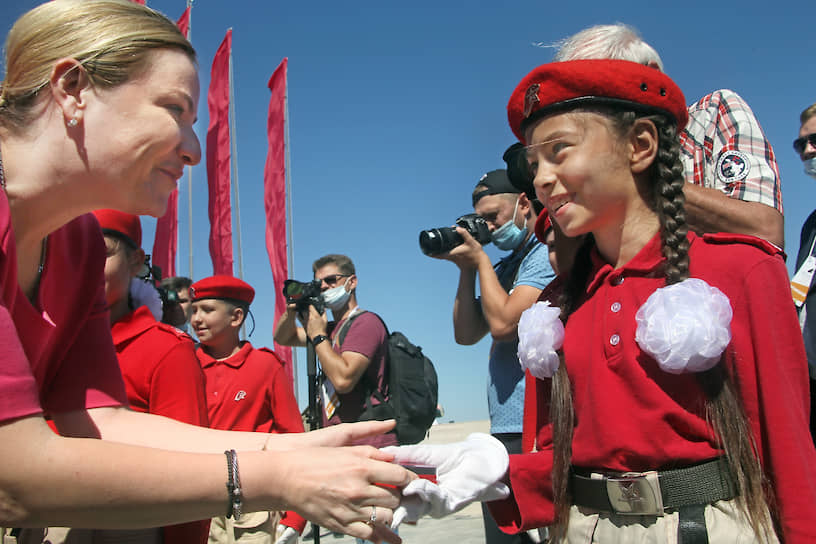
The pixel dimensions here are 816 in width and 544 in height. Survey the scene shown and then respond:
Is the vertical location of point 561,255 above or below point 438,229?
below

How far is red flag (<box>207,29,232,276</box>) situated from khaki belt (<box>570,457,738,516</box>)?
9143 mm

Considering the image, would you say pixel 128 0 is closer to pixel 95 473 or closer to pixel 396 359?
pixel 95 473

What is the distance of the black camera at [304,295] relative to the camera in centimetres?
515

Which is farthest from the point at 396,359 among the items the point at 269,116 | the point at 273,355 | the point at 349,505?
the point at 269,116

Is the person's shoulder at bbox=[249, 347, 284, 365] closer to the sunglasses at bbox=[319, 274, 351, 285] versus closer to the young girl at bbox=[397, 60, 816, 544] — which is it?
the sunglasses at bbox=[319, 274, 351, 285]

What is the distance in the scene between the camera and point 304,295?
5211 millimetres

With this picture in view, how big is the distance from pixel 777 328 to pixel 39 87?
1.91m

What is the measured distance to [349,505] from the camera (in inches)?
61.1

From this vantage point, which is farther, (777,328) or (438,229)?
(438,229)

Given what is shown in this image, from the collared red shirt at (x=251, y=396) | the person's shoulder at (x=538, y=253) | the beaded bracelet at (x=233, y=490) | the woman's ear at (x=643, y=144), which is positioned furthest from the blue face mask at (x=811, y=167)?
the collared red shirt at (x=251, y=396)

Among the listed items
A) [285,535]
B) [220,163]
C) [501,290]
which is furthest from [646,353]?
[220,163]

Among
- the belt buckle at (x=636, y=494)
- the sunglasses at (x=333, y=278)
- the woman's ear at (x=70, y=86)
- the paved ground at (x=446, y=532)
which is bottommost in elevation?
the paved ground at (x=446, y=532)

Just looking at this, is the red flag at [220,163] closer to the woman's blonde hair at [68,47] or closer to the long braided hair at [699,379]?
the woman's blonde hair at [68,47]

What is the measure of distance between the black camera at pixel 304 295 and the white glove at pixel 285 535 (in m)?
1.65
